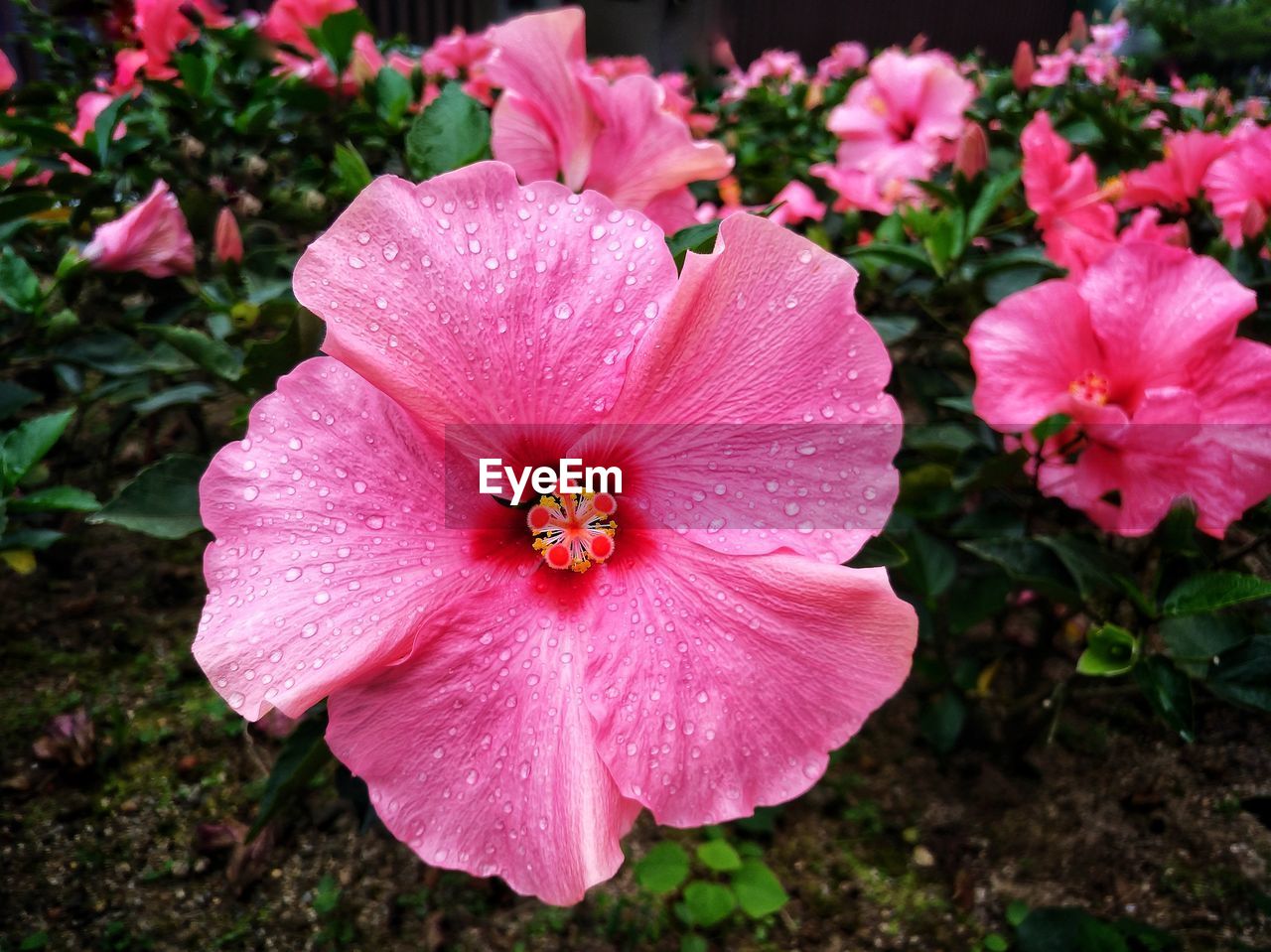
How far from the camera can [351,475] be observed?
0.72 m

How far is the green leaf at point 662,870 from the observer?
152cm

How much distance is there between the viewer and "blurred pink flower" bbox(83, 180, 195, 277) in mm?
1378

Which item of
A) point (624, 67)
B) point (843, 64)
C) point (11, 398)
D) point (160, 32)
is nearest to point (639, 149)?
point (11, 398)

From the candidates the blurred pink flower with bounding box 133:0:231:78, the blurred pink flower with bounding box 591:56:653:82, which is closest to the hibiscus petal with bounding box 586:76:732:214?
the blurred pink flower with bounding box 133:0:231:78

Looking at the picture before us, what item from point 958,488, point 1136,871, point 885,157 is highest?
point 885,157

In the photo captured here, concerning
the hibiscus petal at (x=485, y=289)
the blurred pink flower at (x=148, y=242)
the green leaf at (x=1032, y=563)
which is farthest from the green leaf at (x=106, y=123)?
the green leaf at (x=1032, y=563)

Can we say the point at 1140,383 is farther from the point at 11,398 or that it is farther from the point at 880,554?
the point at 11,398

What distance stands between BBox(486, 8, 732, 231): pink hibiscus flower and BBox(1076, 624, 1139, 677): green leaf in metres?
0.81

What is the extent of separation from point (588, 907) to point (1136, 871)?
1102 mm

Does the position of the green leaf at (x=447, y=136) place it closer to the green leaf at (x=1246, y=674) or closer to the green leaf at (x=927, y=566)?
the green leaf at (x=927, y=566)

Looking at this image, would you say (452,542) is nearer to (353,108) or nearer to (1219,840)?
(353,108)

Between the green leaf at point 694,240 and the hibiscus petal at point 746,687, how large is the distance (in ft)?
1.14

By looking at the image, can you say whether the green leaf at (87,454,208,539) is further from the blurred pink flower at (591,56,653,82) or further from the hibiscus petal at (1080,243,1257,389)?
the blurred pink flower at (591,56,653,82)

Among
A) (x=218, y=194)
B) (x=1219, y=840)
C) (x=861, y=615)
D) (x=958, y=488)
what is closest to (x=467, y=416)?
(x=861, y=615)
